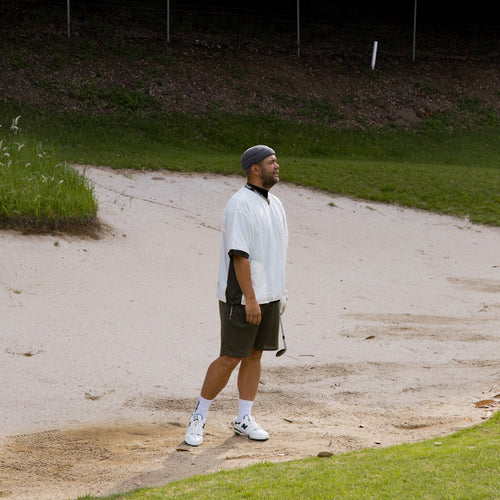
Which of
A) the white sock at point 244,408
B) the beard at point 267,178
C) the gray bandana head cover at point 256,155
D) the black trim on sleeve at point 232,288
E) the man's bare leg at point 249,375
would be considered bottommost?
the white sock at point 244,408

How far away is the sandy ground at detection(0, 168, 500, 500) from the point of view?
502cm

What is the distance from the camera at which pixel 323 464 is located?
13.9 feet

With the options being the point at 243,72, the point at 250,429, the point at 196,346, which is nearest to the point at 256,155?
the point at 250,429

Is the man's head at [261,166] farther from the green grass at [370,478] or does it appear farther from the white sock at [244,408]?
the green grass at [370,478]

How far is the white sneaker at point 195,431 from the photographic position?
16.4 feet

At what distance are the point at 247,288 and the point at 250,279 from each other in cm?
6

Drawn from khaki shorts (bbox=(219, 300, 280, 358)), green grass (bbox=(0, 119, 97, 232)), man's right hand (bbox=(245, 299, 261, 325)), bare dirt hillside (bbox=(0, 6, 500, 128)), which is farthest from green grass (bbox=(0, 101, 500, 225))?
man's right hand (bbox=(245, 299, 261, 325))

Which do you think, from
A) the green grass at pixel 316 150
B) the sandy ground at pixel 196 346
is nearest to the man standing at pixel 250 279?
the sandy ground at pixel 196 346

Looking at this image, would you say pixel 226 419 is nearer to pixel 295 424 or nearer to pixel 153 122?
pixel 295 424

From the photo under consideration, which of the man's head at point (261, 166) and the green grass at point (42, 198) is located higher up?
the man's head at point (261, 166)

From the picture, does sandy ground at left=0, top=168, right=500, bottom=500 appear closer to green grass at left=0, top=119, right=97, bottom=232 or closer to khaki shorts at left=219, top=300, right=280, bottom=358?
green grass at left=0, top=119, right=97, bottom=232

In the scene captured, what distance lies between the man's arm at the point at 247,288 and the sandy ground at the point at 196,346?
2.84 feet

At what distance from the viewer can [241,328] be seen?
4.96 m

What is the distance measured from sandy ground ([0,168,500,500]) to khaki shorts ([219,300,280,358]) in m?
0.64
